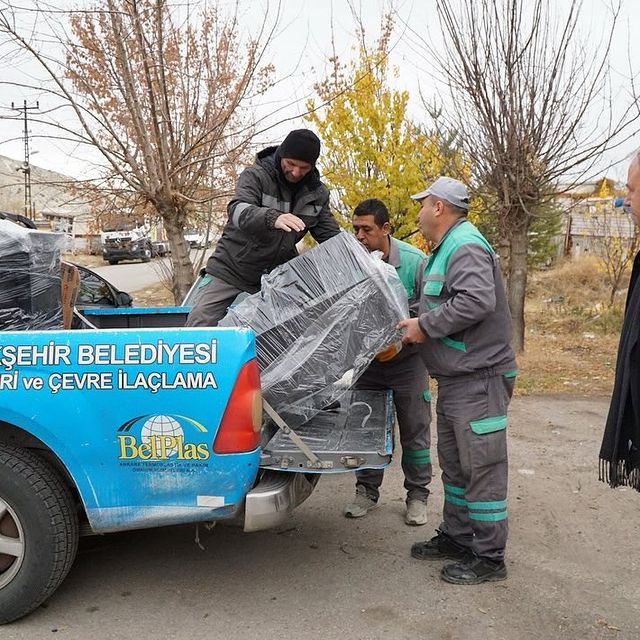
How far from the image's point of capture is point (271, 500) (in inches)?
116

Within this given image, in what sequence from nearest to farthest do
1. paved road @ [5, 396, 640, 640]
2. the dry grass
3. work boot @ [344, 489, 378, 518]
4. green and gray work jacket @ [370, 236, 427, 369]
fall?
paved road @ [5, 396, 640, 640] < green and gray work jacket @ [370, 236, 427, 369] < work boot @ [344, 489, 378, 518] < the dry grass

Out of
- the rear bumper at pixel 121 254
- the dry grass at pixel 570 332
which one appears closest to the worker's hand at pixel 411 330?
the dry grass at pixel 570 332

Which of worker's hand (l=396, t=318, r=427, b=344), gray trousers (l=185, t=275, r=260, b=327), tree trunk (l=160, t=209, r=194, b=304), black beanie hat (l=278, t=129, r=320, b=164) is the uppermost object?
black beanie hat (l=278, t=129, r=320, b=164)

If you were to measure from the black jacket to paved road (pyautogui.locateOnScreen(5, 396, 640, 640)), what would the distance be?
4.85ft

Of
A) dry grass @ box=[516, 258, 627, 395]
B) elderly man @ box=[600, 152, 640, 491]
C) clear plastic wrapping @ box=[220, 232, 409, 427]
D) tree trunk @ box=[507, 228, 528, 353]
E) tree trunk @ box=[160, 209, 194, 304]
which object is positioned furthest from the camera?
tree trunk @ box=[507, 228, 528, 353]

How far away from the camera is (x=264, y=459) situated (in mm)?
3070

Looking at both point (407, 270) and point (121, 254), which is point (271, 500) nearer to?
point (407, 270)

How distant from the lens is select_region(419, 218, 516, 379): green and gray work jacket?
3.30 meters

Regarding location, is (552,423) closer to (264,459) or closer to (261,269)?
(261,269)

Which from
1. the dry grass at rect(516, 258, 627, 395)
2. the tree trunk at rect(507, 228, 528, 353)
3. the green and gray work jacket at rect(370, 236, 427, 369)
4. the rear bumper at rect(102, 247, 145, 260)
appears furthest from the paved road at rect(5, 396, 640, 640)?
the rear bumper at rect(102, 247, 145, 260)

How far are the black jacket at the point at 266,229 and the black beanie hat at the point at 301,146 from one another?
6.6 inches

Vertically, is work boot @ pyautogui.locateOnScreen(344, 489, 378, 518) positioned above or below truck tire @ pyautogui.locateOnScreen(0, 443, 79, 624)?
below

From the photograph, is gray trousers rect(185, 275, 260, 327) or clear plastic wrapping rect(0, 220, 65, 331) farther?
gray trousers rect(185, 275, 260, 327)

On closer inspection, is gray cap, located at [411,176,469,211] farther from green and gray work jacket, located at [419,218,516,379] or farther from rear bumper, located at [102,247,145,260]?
rear bumper, located at [102,247,145,260]
